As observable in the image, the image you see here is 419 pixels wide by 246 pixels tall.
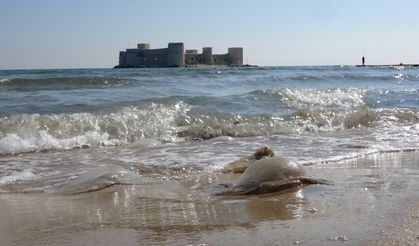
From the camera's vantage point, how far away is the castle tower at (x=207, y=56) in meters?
85.4

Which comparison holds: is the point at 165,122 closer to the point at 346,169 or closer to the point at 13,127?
the point at 13,127

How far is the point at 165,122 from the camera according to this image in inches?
349

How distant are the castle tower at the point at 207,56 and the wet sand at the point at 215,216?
81.6 meters

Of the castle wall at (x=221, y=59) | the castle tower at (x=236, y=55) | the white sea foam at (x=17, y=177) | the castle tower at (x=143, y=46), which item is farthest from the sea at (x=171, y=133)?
the castle tower at (x=236, y=55)

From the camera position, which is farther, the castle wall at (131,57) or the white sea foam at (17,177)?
the castle wall at (131,57)

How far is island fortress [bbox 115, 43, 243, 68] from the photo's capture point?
73375 mm

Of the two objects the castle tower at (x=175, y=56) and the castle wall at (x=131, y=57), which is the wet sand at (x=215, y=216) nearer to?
the castle tower at (x=175, y=56)

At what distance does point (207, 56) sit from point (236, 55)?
25.5ft

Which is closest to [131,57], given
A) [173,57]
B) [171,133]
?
[173,57]

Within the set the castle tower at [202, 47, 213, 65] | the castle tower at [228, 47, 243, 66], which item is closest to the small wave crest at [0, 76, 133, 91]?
the castle tower at [202, 47, 213, 65]

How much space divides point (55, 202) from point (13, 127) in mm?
4269

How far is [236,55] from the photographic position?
3607 inches

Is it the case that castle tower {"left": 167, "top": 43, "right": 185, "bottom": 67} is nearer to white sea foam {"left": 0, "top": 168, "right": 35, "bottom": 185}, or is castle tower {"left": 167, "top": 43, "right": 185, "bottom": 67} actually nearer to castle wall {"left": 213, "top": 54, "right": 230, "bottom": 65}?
castle wall {"left": 213, "top": 54, "right": 230, "bottom": 65}

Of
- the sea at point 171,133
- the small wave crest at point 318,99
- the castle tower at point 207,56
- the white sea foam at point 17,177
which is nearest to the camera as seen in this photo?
the white sea foam at point 17,177
